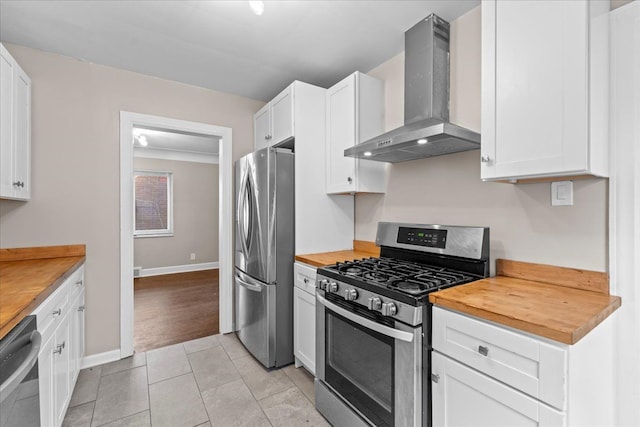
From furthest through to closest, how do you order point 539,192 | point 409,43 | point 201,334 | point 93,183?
point 201,334 < point 93,183 < point 409,43 < point 539,192

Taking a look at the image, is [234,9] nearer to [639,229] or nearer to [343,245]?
[343,245]

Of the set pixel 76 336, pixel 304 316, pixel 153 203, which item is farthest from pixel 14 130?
pixel 153 203

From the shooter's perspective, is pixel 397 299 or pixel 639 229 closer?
pixel 639 229

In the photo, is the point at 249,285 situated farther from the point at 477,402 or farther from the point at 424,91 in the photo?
the point at 424,91

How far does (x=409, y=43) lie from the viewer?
202 cm

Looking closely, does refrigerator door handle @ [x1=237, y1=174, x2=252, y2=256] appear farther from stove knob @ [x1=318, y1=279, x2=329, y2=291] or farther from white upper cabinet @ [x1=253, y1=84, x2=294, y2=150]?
stove knob @ [x1=318, y1=279, x2=329, y2=291]

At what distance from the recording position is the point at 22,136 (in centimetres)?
217

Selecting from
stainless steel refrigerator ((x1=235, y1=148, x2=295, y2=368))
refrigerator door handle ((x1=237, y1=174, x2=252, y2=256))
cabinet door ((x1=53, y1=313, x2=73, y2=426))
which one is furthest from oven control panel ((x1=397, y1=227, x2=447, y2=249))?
cabinet door ((x1=53, y1=313, x2=73, y2=426))

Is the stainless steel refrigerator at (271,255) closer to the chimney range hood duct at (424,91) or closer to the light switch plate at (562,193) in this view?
the chimney range hood duct at (424,91)

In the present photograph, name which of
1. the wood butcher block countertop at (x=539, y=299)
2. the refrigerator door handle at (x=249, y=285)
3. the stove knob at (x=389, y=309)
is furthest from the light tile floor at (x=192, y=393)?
the wood butcher block countertop at (x=539, y=299)

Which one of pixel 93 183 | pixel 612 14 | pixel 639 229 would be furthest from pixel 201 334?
pixel 612 14

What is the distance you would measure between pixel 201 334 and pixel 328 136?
7.89ft

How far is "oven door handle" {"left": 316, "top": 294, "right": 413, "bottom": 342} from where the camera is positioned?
1.33 meters

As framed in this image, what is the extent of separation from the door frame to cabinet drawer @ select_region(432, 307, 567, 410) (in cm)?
241
